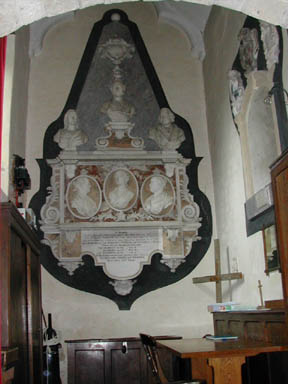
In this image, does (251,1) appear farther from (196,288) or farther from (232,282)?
(196,288)

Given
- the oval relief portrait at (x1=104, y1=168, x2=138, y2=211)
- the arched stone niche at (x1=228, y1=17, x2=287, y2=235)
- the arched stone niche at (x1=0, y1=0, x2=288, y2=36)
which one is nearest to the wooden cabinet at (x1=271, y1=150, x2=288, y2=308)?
the arched stone niche at (x1=0, y1=0, x2=288, y2=36)

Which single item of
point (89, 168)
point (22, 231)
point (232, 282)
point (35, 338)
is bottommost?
point (35, 338)

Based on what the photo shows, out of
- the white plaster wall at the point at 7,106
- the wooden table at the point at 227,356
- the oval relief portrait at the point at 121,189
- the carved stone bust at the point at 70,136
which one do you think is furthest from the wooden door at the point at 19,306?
the carved stone bust at the point at 70,136

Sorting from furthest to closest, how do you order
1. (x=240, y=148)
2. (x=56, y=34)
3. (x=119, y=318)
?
1. (x=56, y=34)
2. (x=119, y=318)
3. (x=240, y=148)

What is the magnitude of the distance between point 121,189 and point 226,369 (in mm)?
5188

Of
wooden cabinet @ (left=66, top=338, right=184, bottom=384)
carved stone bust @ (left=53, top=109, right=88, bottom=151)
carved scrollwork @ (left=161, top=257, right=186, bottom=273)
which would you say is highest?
carved stone bust @ (left=53, top=109, right=88, bottom=151)

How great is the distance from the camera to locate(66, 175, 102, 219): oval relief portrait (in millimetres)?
8609

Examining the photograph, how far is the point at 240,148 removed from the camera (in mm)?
7172

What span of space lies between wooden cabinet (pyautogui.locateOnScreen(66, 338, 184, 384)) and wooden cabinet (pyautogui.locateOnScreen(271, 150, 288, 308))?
13.0ft

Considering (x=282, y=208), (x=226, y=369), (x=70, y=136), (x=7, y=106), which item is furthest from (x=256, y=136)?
(x=226, y=369)

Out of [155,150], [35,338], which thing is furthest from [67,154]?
[35,338]

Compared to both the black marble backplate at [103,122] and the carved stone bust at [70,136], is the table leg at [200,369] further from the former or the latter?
the carved stone bust at [70,136]

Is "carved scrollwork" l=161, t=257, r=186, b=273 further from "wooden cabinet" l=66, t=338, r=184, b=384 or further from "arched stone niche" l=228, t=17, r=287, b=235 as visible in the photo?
"arched stone niche" l=228, t=17, r=287, b=235

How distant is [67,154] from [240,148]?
10.3 ft
